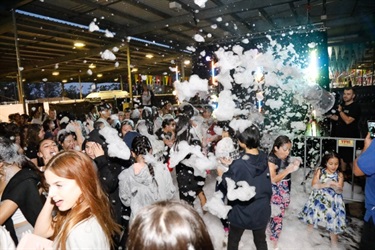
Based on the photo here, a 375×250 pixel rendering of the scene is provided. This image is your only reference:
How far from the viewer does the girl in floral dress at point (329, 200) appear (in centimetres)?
351

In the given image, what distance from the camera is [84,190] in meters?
1.79

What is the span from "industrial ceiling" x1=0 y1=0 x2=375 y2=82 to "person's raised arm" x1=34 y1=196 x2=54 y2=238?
6.43 m

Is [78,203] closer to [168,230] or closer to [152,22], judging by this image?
[168,230]

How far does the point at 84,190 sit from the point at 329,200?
10.8 ft

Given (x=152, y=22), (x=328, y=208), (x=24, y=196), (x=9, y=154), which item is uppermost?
(x=152, y=22)

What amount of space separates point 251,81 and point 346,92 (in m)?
2.51

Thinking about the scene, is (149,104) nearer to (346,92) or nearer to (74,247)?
(346,92)

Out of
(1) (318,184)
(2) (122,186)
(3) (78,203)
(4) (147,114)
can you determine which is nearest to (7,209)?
(3) (78,203)

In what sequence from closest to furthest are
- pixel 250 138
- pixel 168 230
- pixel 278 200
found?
pixel 168 230
pixel 250 138
pixel 278 200

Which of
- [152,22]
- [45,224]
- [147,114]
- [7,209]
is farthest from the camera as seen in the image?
[152,22]

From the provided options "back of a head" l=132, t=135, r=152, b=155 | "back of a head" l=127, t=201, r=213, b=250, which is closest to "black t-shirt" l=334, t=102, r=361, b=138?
"back of a head" l=132, t=135, r=152, b=155

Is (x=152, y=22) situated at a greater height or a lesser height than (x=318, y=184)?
greater

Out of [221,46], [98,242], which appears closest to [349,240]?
[98,242]

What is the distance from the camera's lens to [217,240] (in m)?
3.91
